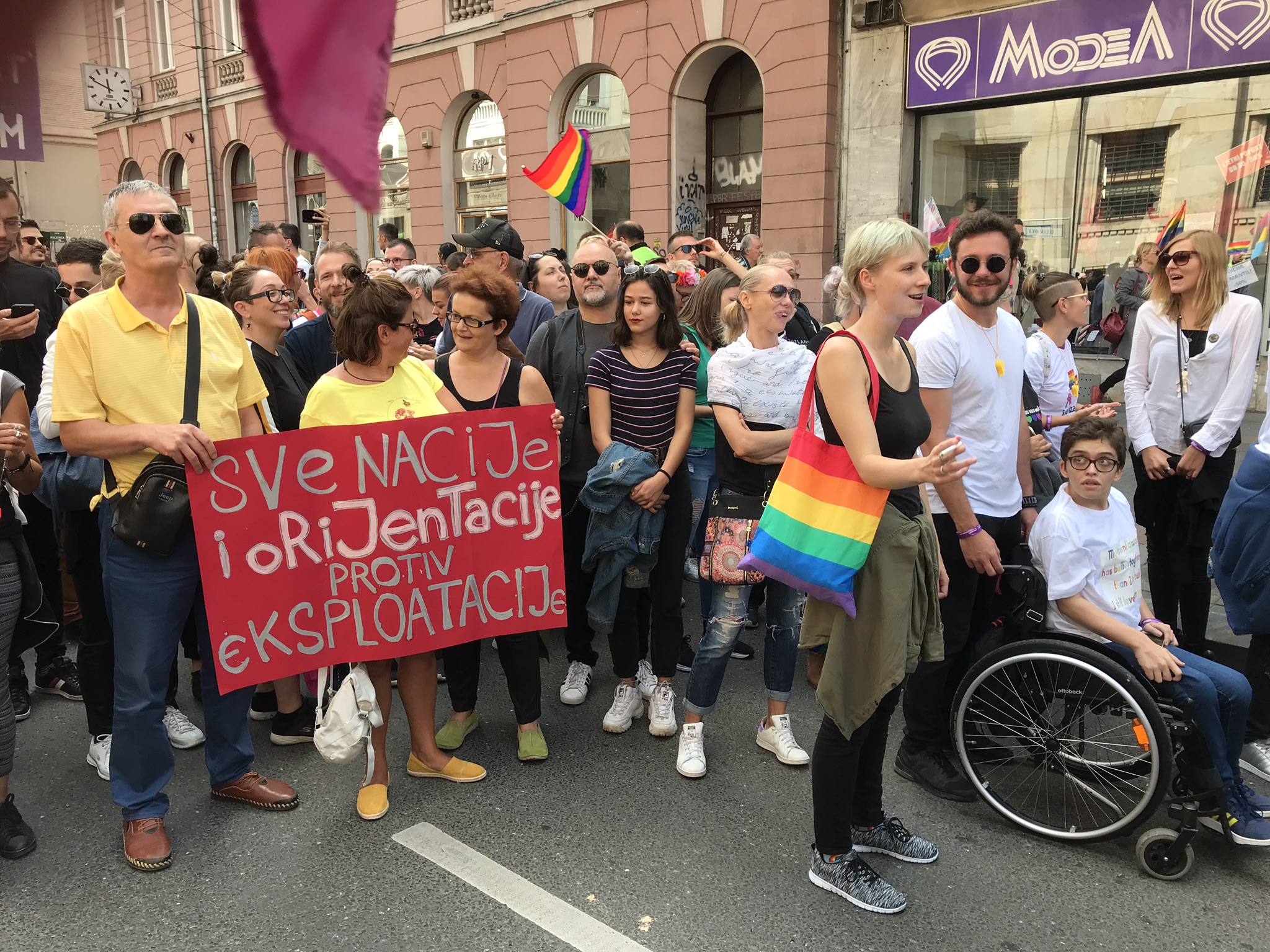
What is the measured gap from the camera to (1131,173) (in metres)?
9.51

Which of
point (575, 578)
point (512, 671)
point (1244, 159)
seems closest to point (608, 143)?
point (1244, 159)

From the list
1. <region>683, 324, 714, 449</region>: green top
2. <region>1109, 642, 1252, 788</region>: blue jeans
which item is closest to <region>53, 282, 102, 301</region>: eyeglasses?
<region>683, 324, 714, 449</region>: green top

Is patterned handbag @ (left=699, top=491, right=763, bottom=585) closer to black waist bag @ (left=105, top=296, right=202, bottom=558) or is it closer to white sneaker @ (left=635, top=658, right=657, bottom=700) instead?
Result: white sneaker @ (left=635, top=658, right=657, bottom=700)

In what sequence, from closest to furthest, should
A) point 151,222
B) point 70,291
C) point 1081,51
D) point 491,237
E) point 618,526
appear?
point 151,222, point 618,526, point 70,291, point 491,237, point 1081,51

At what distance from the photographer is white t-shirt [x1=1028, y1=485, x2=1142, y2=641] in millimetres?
2973

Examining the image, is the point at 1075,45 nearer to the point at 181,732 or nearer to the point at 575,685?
the point at 575,685

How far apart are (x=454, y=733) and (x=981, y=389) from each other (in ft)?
7.74

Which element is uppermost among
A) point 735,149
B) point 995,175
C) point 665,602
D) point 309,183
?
point 735,149

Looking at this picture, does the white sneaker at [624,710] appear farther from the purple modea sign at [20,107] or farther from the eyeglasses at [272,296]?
the purple modea sign at [20,107]

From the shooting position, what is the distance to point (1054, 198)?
10.1m

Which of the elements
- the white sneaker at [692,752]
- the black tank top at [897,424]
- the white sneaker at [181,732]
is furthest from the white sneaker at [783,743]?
the white sneaker at [181,732]

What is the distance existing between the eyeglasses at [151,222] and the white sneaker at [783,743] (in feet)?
9.47

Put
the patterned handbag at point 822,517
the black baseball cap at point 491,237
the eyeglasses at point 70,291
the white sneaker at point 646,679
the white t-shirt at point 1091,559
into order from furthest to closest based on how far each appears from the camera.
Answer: the black baseball cap at point 491,237
the eyeglasses at point 70,291
the white sneaker at point 646,679
the white t-shirt at point 1091,559
the patterned handbag at point 822,517

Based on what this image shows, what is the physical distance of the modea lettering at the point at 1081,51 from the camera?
8.56 m
